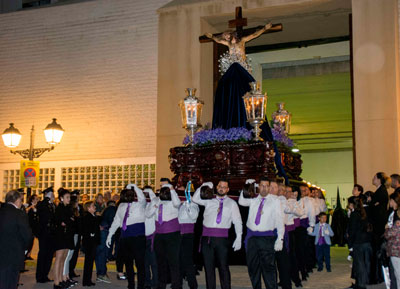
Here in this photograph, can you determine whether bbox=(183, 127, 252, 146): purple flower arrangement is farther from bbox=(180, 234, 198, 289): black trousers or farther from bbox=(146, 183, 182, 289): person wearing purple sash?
bbox=(146, 183, 182, 289): person wearing purple sash

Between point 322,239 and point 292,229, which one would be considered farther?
point 322,239

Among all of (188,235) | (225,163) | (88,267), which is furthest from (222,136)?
(88,267)

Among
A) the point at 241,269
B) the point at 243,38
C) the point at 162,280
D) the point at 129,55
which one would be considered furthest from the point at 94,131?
the point at 162,280

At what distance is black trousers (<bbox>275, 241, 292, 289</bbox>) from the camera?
27.1 feet

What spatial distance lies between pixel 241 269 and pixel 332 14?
350 inches

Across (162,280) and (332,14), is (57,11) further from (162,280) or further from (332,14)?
(162,280)

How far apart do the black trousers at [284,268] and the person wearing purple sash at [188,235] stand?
136 cm

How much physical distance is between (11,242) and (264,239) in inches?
A: 133

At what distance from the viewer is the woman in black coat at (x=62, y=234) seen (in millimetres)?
9391

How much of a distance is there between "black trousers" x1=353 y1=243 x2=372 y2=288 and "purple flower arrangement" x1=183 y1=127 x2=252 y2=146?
3.91 meters

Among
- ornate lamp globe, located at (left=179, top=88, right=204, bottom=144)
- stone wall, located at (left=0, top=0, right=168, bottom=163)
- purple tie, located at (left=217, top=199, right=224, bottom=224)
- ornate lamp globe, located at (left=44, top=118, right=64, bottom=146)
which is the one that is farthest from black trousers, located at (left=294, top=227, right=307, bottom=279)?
stone wall, located at (left=0, top=0, right=168, bottom=163)

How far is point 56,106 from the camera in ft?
58.9

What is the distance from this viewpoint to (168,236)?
8.53 m

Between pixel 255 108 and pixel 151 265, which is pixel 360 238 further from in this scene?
pixel 255 108
